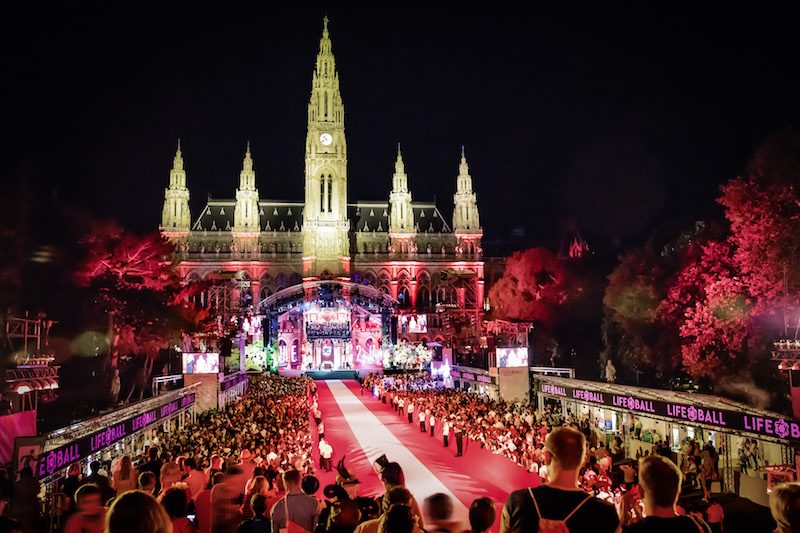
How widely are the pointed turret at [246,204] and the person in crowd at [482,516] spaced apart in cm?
8339

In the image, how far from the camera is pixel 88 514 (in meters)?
5.28

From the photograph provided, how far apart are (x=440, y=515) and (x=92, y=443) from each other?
12.8 metres

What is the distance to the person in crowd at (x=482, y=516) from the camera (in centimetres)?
482

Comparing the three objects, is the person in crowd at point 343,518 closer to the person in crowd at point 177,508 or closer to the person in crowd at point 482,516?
the person in crowd at point 177,508

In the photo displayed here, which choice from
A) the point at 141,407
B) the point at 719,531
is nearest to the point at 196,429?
the point at 141,407

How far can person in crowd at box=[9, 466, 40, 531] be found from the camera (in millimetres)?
11250

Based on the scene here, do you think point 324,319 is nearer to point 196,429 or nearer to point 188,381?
point 188,381

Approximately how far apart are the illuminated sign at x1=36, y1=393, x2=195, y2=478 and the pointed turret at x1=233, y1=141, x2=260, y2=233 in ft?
213

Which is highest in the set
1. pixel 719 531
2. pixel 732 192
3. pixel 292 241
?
pixel 292 241

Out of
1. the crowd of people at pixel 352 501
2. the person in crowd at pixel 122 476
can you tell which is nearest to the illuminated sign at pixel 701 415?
the crowd of people at pixel 352 501

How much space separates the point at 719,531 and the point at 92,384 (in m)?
32.6

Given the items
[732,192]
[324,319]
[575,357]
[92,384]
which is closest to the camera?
[732,192]

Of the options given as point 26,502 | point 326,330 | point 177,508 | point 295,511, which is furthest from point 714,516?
point 326,330

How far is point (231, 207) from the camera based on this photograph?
3588 inches
